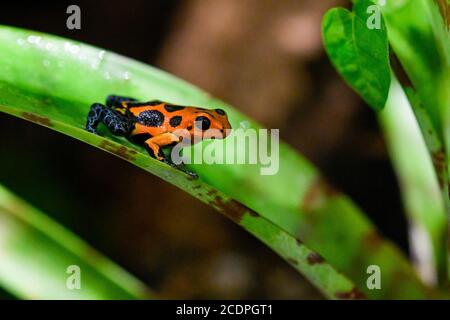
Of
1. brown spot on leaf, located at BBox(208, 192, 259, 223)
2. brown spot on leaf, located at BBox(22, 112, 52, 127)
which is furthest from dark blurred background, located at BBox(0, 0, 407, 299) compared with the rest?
brown spot on leaf, located at BBox(22, 112, 52, 127)

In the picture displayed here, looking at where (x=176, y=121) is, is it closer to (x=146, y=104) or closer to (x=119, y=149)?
(x=146, y=104)

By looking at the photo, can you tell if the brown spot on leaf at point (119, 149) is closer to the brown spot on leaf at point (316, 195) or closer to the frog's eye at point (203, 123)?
the frog's eye at point (203, 123)

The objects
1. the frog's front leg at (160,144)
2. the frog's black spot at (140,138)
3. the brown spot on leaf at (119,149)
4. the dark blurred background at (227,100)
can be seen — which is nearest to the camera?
the brown spot on leaf at (119,149)

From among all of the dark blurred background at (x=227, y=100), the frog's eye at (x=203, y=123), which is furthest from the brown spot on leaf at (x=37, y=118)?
the dark blurred background at (x=227, y=100)

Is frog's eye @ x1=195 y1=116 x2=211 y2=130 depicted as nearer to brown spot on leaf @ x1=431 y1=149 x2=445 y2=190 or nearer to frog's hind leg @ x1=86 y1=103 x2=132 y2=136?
frog's hind leg @ x1=86 y1=103 x2=132 y2=136

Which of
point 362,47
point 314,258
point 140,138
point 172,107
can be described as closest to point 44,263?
point 140,138

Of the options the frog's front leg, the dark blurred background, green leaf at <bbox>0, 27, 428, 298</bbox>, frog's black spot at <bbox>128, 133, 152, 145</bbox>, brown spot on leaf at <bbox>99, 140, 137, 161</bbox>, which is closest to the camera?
brown spot on leaf at <bbox>99, 140, 137, 161</bbox>

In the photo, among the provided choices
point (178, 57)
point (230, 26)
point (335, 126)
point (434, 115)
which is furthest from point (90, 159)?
point (434, 115)

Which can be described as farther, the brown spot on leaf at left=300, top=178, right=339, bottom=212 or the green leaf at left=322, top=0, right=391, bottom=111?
the brown spot on leaf at left=300, top=178, right=339, bottom=212
